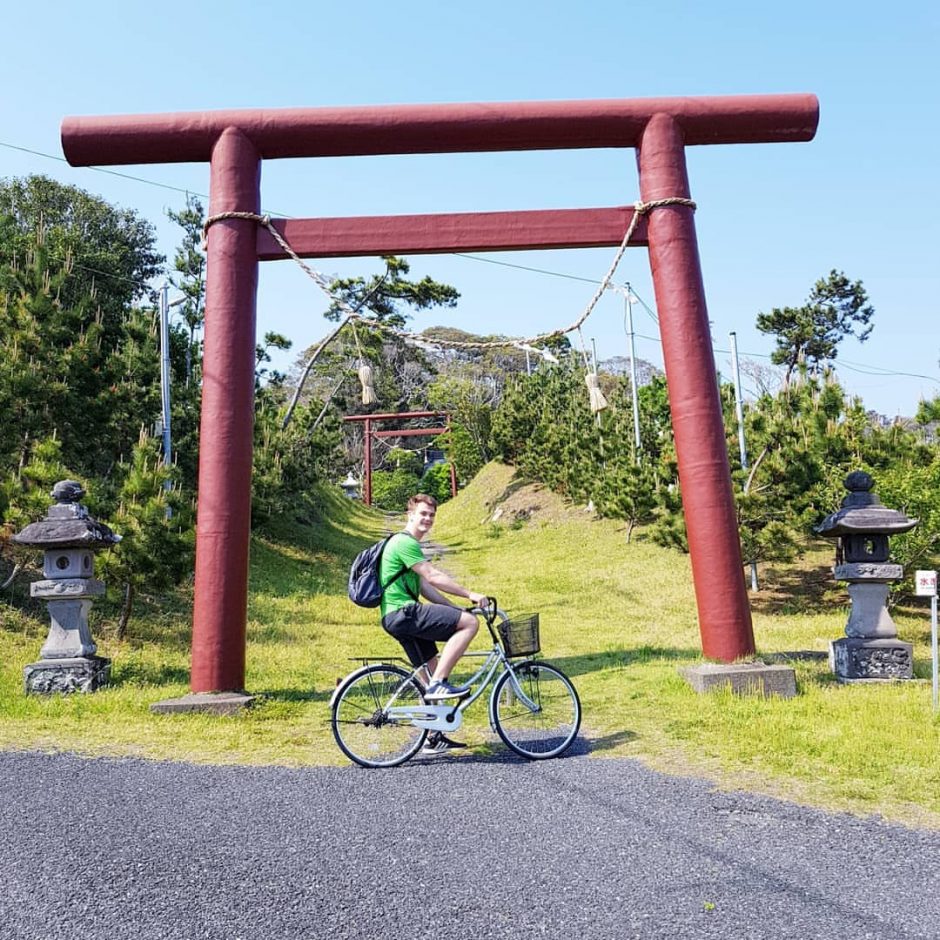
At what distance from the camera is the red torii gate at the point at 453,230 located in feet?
22.5

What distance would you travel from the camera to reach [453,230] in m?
7.21

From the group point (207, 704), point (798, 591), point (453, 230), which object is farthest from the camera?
point (798, 591)

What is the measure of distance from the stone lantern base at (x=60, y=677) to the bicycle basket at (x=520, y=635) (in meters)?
4.33

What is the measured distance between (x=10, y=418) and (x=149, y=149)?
200 inches

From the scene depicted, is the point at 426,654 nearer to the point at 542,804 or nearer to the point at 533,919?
the point at 542,804

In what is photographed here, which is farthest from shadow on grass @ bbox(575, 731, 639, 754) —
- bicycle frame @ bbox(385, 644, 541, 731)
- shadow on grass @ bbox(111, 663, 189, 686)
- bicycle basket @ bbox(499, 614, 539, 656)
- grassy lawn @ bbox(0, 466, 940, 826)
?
shadow on grass @ bbox(111, 663, 189, 686)

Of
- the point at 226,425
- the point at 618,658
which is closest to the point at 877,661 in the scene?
the point at 618,658

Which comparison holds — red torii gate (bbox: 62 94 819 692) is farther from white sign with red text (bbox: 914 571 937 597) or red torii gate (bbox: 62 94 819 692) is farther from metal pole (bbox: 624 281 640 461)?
metal pole (bbox: 624 281 640 461)

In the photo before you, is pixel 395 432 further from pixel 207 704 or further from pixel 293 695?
pixel 207 704

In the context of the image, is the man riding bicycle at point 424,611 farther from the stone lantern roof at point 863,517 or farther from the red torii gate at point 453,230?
the stone lantern roof at point 863,517

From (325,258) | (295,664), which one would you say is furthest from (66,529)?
(325,258)

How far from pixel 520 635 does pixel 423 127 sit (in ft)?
15.0

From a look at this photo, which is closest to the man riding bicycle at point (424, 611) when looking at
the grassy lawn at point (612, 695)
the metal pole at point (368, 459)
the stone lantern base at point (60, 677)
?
the grassy lawn at point (612, 695)

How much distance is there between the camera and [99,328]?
11664mm
